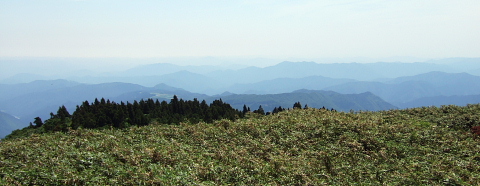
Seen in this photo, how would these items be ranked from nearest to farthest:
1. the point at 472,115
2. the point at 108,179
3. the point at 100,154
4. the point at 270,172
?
the point at 108,179, the point at 270,172, the point at 100,154, the point at 472,115

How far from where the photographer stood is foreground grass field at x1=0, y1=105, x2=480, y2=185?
1923 centimetres

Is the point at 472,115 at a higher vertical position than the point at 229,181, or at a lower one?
higher

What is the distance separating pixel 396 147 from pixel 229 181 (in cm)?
1671

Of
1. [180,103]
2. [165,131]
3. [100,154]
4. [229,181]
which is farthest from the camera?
[180,103]

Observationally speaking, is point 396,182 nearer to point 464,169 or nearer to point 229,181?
point 464,169

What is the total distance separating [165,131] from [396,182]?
75.2 feet

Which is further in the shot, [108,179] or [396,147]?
[396,147]

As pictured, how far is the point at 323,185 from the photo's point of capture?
18.8 m

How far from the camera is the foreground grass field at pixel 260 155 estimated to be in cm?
1923

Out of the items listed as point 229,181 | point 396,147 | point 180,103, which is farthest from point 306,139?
point 180,103

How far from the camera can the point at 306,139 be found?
29.8 metres

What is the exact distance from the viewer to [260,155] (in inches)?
1005

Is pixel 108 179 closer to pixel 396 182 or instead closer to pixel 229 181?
pixel 229 181

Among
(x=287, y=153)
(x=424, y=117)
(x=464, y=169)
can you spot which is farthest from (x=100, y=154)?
(x=424, y=117)
